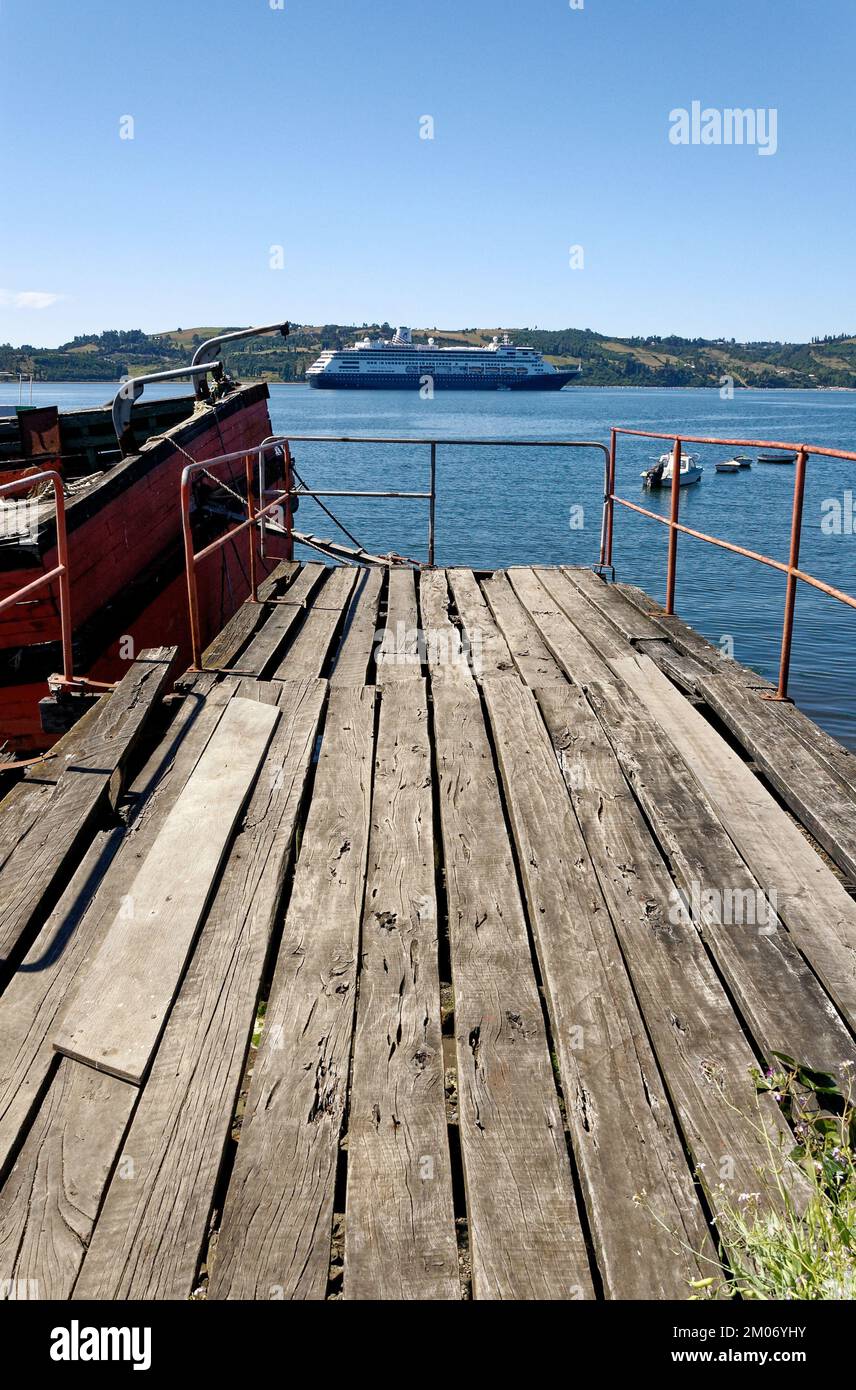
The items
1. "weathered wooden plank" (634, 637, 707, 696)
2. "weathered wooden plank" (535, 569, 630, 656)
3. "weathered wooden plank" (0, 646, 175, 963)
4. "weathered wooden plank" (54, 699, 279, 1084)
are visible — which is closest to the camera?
"weathered wooden plank" (54, 699, 279, 1084)

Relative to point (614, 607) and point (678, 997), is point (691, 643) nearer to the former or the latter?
point (614, 607)

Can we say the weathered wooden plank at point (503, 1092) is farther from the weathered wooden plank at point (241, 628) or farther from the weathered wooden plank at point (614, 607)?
the weathered wooden plank at point (614, 607)

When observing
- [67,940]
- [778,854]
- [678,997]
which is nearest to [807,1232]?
[678,997]

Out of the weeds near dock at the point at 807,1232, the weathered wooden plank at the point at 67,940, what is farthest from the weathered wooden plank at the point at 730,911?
the weathered wooden plank at the point at 67,940

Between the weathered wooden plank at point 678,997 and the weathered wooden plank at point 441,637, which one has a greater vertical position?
the weathered wooden plank at point 441,637

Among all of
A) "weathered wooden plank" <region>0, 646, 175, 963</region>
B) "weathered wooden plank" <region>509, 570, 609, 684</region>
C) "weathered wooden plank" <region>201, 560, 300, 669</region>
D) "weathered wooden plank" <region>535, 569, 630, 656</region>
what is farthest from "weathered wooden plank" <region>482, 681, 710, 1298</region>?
"weathered wooden plank" <region>535, 569, 630, 656</region>

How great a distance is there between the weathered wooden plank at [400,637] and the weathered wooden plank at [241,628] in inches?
32.8

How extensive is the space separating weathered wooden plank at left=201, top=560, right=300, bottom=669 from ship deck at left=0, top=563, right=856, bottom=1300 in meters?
0.55

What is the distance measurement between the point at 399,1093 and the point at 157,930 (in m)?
1.00

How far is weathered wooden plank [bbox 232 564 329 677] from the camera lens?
5.45 metres

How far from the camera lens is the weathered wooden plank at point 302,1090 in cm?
187

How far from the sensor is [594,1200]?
200 centimetres

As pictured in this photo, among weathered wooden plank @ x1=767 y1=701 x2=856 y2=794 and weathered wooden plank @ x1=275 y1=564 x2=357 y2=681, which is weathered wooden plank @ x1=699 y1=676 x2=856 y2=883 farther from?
weathered wooden plank @ x1=275 y1=564 x2=357 y2=681
